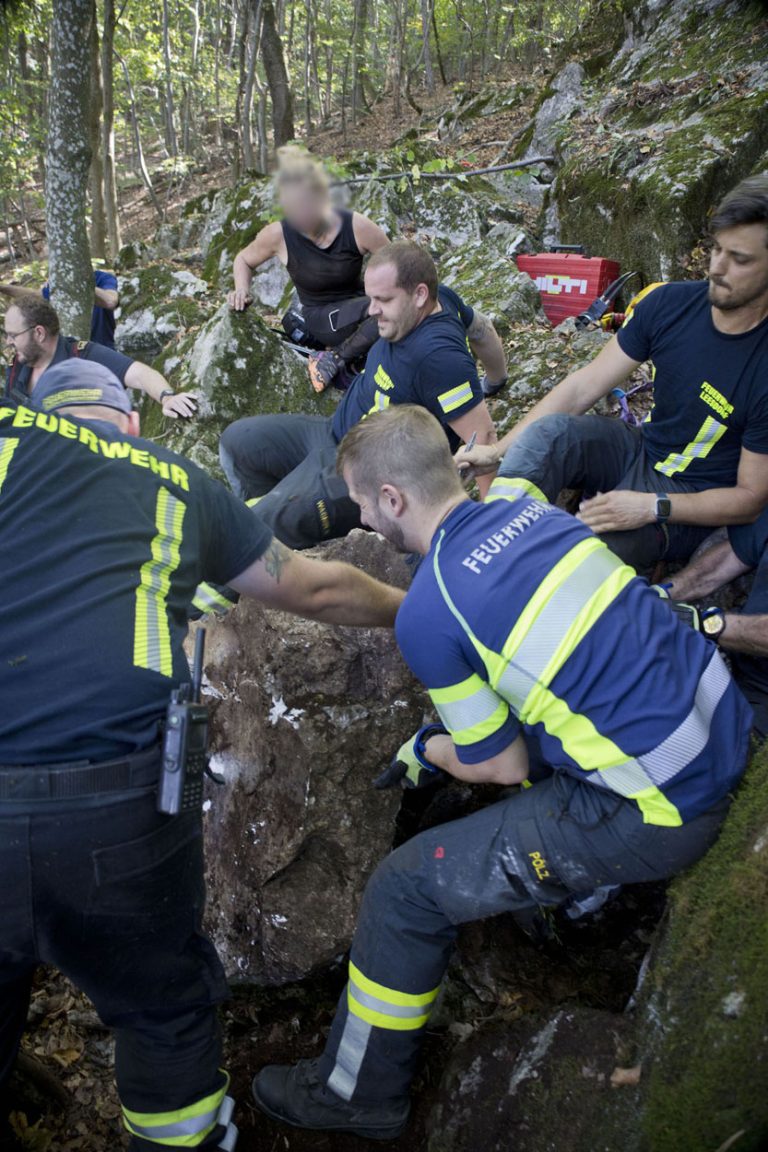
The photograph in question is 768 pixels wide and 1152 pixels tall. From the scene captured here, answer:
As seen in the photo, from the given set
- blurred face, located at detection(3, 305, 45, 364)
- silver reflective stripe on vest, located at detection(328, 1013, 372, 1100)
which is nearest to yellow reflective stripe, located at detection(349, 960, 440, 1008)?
silver reflective stripe on vest, located at detection(328, 1013, 372, 1100)

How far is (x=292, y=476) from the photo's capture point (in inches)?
184

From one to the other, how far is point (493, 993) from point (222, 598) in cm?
206

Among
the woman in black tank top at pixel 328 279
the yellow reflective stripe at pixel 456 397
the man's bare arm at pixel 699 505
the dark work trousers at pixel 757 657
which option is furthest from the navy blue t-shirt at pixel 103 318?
the dark work trousers at pixel 757 657

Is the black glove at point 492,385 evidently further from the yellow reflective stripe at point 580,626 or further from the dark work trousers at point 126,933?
the dark work trousers at point 126,933

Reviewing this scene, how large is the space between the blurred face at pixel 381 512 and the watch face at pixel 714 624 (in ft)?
4.46

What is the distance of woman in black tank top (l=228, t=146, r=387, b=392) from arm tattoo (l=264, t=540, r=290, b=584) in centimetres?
296

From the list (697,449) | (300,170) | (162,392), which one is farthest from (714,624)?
(162,392)

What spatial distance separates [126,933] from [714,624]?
8.14 ft

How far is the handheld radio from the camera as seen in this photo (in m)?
2.06

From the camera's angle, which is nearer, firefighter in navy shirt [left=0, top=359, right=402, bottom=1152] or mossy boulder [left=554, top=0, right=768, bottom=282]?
firefighter in navy shirt [left=0, top=359, right=402, bottom=1152]

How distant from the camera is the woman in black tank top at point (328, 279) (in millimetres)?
5316

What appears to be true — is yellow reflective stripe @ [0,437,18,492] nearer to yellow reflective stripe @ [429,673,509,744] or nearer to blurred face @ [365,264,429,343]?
yellow reflective stripe @ [429,673,509,744]

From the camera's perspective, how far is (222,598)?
367cm

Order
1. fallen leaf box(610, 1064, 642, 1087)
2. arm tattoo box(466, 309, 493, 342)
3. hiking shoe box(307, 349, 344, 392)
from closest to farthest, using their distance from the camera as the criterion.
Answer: fallen leaf box(610, 1064, 642, 1087)
arm tattoo box(466, 309, 493, 342)
hiking shoe box(307, 349, 344, 392)
